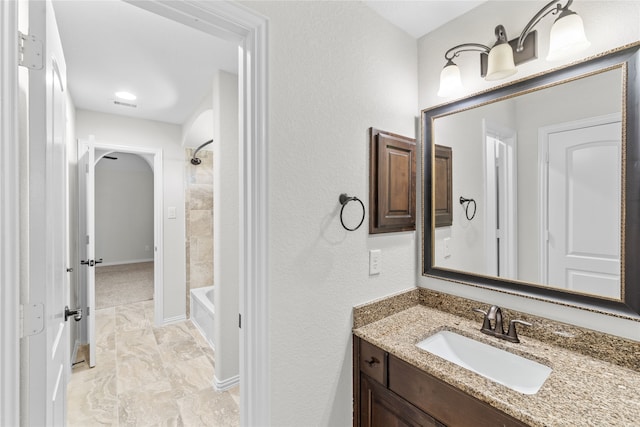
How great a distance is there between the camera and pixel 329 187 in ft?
4.28

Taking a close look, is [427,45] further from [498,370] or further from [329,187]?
[498,370]

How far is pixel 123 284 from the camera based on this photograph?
16.9 ft

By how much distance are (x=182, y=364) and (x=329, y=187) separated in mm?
2312

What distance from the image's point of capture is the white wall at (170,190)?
3.21 meters

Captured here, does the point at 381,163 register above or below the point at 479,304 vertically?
above

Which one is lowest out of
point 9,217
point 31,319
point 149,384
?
point 149,384

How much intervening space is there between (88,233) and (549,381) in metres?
3.19

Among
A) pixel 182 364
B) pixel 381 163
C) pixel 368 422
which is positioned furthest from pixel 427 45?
pixel 182 364

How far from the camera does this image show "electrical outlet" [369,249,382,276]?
4.81ft

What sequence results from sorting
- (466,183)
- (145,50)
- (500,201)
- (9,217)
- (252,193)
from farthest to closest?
(145,50) → (466,183) → (500,201) → (252,193) → (9,217)

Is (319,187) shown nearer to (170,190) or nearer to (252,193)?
(252,193)

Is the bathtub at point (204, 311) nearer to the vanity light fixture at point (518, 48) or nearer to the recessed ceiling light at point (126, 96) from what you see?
the recessed ceiling light at point (126, 96)

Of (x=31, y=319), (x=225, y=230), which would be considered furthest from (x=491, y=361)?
(x=225, y=230)

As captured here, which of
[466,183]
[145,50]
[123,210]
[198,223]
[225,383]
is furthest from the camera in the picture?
[123,210]
